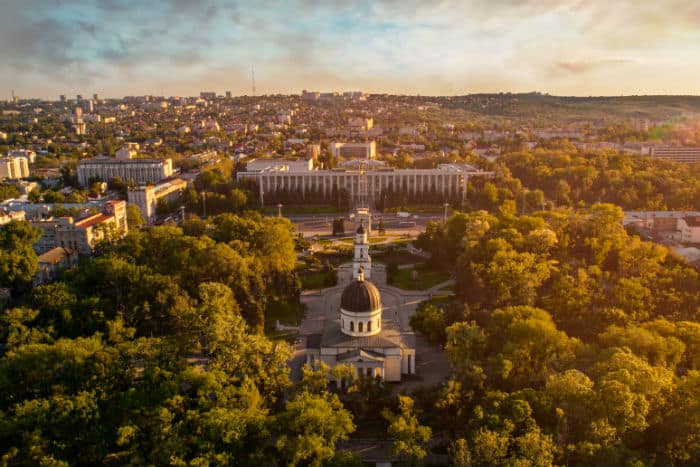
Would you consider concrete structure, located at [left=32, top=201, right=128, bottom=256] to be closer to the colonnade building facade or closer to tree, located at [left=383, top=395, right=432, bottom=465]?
the colonnade building facade

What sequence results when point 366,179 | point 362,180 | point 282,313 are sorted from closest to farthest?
point 282,313 < point 362,180 < point 366,179

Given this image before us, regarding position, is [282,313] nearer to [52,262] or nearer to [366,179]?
[52,262]

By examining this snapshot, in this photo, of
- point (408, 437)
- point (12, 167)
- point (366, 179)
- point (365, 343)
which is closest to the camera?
point (408, 437)

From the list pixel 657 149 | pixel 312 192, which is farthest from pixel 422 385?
pixel 657 149

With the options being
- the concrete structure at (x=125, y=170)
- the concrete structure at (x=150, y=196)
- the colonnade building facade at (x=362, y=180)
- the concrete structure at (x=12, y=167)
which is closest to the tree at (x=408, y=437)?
the concrete structure at (x=150, y=196)

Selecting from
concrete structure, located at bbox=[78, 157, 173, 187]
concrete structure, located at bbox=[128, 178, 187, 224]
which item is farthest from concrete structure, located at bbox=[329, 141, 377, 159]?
concrete structure, located at bbox=[128, 178, 187, 224]

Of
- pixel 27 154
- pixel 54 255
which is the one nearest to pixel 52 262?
pixel 54 255

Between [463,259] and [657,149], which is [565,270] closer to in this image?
[463,259]

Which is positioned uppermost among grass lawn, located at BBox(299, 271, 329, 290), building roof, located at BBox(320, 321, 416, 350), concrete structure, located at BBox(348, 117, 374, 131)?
concrete structure, located at BBox(348, 117, 374, 131)
